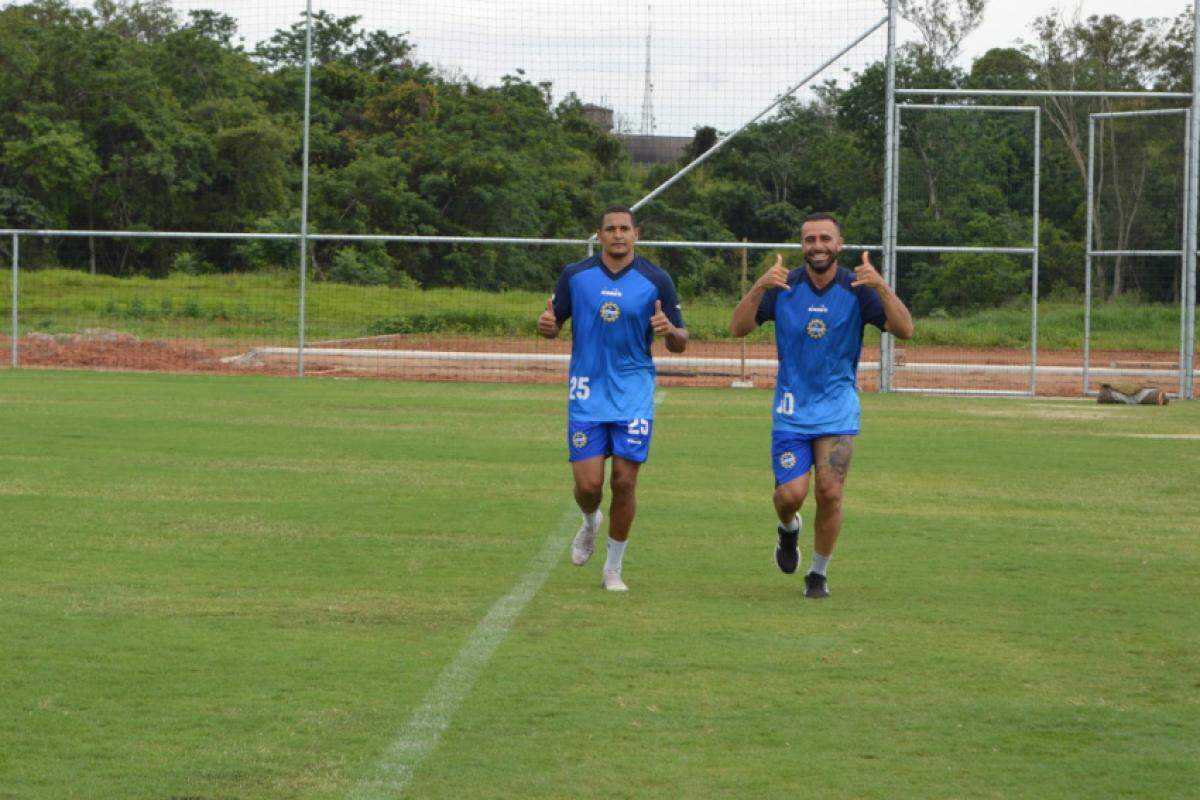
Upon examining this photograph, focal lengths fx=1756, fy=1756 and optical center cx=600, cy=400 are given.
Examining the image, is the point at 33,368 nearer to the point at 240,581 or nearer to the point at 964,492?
the point at 964,492

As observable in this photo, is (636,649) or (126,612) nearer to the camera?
(636,649)

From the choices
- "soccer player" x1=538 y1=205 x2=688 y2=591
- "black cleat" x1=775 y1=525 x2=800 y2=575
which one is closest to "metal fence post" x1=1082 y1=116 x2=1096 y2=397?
"black cleat" x1=775 y1=525 x2=800 y2=575

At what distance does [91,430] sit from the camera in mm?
16578

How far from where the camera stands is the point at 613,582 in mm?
8438

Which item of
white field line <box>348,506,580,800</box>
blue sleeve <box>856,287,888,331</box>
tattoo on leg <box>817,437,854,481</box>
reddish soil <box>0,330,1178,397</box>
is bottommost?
white field line <box>348,506,580,800</box>

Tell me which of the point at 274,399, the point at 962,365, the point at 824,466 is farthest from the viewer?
the point at 962,365

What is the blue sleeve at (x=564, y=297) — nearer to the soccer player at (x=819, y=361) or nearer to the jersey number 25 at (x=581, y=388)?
the jersey number 25 at (x=581, y=388)

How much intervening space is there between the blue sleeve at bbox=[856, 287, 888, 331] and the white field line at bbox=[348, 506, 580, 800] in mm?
2037

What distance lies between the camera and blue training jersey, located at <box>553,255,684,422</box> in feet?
28.0

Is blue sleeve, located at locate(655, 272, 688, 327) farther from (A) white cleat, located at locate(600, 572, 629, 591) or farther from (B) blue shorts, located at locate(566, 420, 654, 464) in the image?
(A) white cleat, located at locate(600, 572, 629, 591)

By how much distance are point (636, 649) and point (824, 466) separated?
1797 millimetres

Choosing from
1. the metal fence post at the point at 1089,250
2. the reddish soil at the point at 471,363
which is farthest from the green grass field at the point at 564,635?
the reddish soil at the point at 471,363

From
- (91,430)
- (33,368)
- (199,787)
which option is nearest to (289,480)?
(91,430)

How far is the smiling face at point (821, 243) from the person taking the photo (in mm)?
8188
